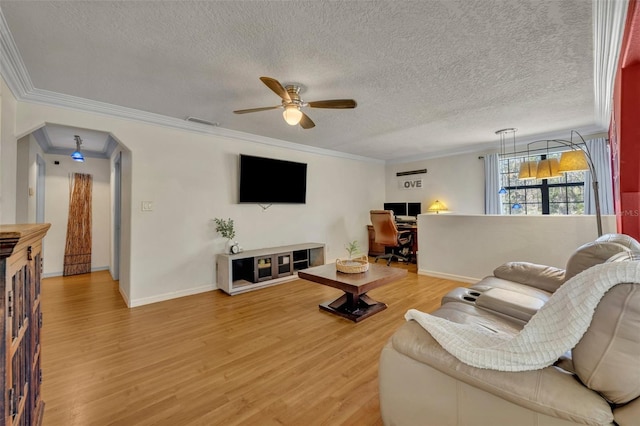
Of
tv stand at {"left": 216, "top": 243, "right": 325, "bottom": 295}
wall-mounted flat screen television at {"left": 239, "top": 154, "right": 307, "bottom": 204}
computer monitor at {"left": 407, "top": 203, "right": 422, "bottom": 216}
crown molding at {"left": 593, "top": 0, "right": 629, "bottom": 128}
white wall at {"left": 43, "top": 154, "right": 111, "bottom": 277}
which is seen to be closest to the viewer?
crown molding at {"left": 593, "top": 0, "right": 629, "bottom": 128}

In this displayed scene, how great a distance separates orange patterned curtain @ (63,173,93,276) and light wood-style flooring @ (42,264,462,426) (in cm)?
175

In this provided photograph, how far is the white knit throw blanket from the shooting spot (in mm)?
822

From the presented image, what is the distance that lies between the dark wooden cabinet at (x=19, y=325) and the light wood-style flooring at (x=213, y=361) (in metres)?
0.49

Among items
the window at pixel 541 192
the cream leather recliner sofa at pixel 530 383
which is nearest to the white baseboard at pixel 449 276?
the window at pixel 541 192

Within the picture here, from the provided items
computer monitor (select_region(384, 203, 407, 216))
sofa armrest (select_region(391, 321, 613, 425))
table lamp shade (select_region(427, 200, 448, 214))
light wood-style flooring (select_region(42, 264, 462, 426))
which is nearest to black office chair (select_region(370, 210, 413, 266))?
table lamp shade (select_region(427, 200, 448, 214))

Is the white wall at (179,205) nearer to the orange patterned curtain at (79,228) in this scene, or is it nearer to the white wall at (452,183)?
the orange patterned curtain at (79,228)

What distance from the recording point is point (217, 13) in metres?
1.71

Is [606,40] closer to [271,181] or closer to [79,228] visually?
[271,181]

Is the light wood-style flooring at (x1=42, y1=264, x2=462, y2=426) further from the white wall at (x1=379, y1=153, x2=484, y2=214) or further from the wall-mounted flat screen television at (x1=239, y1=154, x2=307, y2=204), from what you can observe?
the white wall at (x1=379, y1=153, x2=484, y2=214)

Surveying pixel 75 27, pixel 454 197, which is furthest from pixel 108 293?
pixel 454 197

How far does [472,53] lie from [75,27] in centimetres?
285

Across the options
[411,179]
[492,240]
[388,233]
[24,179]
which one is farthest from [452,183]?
[24,179]

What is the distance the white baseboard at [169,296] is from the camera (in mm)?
3255

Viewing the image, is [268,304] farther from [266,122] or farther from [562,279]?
[562,279]
